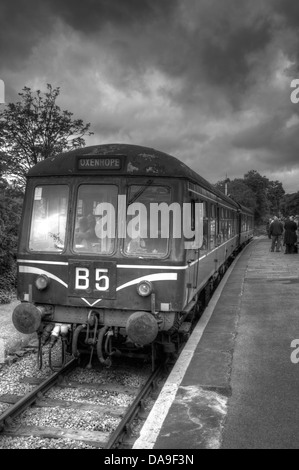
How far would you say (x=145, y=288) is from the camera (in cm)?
564

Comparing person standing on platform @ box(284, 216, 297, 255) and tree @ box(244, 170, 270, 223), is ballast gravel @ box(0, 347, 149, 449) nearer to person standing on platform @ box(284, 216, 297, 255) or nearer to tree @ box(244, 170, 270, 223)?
person standing on platform @ box(284, 216, 297, 255)

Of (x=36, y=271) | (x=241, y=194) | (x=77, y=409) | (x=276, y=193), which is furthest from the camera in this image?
(x=276, y=193)

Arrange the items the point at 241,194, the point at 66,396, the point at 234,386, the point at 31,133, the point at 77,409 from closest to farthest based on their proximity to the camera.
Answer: the point at 77,409 → the point at 66,396 → the point at 234,386 → the point at 31,133 → the point at 241,194

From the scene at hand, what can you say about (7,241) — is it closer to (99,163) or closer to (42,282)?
(42,282)

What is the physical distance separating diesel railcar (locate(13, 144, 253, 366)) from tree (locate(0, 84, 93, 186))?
8.79 m

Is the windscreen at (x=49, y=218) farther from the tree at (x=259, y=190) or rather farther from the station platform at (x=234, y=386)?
the tree at (x=259, y=190)

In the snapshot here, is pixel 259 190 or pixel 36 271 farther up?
pixel 259 190

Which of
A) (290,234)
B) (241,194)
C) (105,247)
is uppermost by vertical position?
(241,194)

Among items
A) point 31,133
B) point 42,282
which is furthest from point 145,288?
point 31,133

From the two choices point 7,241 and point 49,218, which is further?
point 7,241

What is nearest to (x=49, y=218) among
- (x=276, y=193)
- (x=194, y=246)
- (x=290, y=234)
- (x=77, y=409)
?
(x=194, y=246)

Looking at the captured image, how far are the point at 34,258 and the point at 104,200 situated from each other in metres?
1.27

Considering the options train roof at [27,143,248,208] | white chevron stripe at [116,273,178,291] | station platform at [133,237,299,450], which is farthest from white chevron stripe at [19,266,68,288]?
station platform at [133,237,299,450]

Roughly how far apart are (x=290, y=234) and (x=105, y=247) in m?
16.6
